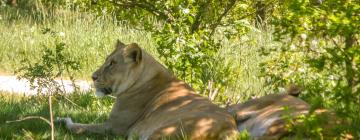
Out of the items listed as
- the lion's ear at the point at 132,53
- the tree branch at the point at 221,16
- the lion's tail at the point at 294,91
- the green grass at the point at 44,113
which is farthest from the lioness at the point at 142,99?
the tree branch at the point at 221,16

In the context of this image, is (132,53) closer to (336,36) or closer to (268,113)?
(268,113)

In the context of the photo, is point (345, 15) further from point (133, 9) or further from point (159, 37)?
point (133, 9)

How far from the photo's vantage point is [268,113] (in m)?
6.70

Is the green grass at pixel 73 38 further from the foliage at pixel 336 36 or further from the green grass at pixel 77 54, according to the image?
the foliage at pixel 336 36

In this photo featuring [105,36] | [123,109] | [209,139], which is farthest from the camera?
[105,36]

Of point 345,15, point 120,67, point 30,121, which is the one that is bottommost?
point 30,121

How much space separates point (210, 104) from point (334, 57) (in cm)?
227

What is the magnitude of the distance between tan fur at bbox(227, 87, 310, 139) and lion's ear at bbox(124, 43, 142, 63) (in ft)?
3.44

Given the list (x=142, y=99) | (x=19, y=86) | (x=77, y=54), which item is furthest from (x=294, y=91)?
(x=77, y=54)

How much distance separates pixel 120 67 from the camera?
7688 millimetres

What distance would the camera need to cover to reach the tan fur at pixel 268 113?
6211 mm

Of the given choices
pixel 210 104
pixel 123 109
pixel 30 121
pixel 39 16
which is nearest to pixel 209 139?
pixel 210 104

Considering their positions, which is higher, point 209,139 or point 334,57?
point 334,57

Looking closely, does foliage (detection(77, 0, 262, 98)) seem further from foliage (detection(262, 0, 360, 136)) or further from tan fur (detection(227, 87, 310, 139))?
foliage (detection(262, 0, 360, 136))
